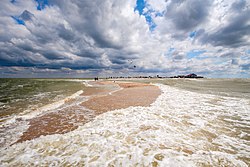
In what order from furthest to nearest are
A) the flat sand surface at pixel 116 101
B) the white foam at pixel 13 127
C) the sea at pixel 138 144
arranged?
the flat sand surface at pixel 116 101, the white foam at pixel 13 127, the sea at pixel 138 144

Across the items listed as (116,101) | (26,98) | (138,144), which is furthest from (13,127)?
(26,98)

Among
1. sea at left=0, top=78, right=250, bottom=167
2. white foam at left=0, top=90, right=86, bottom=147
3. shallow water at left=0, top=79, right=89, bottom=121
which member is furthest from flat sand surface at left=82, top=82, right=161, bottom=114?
shallow water at left=0, top=79, right=89, bottom=121

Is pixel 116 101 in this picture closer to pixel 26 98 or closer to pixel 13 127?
pixel 13 127

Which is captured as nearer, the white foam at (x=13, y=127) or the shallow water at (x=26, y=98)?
the white foam at (x=13, y=127)

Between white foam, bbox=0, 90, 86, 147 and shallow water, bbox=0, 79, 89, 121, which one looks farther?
shallow water, bbox=0, 79, 89, 121

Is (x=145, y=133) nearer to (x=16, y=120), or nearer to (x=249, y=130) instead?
(x=249, y=130)

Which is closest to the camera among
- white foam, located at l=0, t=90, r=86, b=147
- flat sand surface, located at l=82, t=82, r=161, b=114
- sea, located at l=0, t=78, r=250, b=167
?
sea, located at l=0, t=78, r=250, b=167

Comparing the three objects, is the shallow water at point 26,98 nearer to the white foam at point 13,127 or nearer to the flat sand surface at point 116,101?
the white foam at point 13,127

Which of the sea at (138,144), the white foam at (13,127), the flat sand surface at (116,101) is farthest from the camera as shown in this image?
the flat sand surface at (116,101)

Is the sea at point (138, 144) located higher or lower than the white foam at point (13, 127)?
higher

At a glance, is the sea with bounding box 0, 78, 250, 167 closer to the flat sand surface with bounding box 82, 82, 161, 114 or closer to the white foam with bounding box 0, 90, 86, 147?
the white foam with bounding box 0, 90, 86, 147

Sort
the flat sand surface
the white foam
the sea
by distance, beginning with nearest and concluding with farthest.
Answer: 1. the sea
2. the white foam
3. the flat sand surface

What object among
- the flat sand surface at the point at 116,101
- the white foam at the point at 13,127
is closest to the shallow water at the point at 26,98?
the white foam at the point at 13,127

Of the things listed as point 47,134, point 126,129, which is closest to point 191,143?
point 126,129
